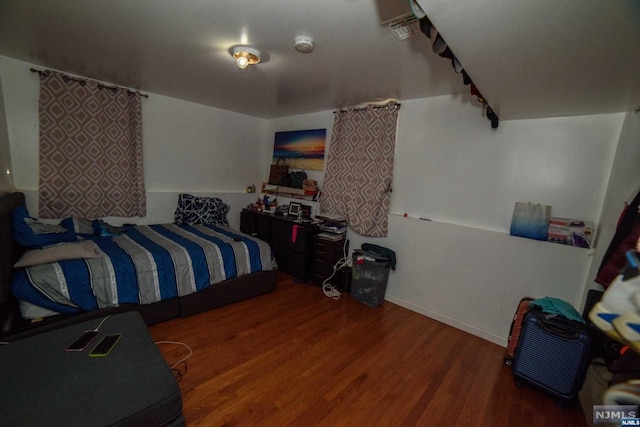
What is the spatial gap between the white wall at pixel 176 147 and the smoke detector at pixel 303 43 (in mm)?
2720

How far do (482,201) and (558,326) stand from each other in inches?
47.5

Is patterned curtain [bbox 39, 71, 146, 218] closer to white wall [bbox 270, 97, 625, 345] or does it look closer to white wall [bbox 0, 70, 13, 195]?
white wall [bbox 0, 70, 13, 195]

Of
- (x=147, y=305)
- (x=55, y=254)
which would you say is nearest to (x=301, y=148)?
(x=147, y=305)

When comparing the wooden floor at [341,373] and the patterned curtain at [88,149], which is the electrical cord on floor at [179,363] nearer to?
the wooden floor at [341,373]

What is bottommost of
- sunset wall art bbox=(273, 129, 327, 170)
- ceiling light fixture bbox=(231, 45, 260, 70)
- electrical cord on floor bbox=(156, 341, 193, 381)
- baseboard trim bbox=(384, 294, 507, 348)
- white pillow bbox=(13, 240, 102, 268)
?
electrical cord on floor bbox=(156, 341, 193, 381)

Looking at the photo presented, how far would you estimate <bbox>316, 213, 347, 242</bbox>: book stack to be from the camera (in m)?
3.38

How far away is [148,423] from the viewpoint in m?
1.04

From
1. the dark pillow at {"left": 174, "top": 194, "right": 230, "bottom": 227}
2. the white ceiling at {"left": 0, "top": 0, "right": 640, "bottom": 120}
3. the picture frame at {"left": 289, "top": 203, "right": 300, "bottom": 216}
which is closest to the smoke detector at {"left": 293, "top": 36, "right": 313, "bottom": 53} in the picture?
the white ceiling at {"left": 0, "top": 0, "right": 640, "bottom": 120}

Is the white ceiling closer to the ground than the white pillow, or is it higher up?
higher up

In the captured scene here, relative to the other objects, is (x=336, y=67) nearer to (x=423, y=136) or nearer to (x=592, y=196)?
(x=423, y=136)

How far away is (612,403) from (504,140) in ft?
7.44

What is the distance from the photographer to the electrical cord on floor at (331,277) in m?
3.21

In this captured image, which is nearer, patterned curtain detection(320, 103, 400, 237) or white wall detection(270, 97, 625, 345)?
white wall detection(270, 97, 625, 345)

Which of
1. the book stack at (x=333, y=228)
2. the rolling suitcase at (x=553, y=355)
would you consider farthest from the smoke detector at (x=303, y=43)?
the rolling suitcase at (x=553, y=355)
